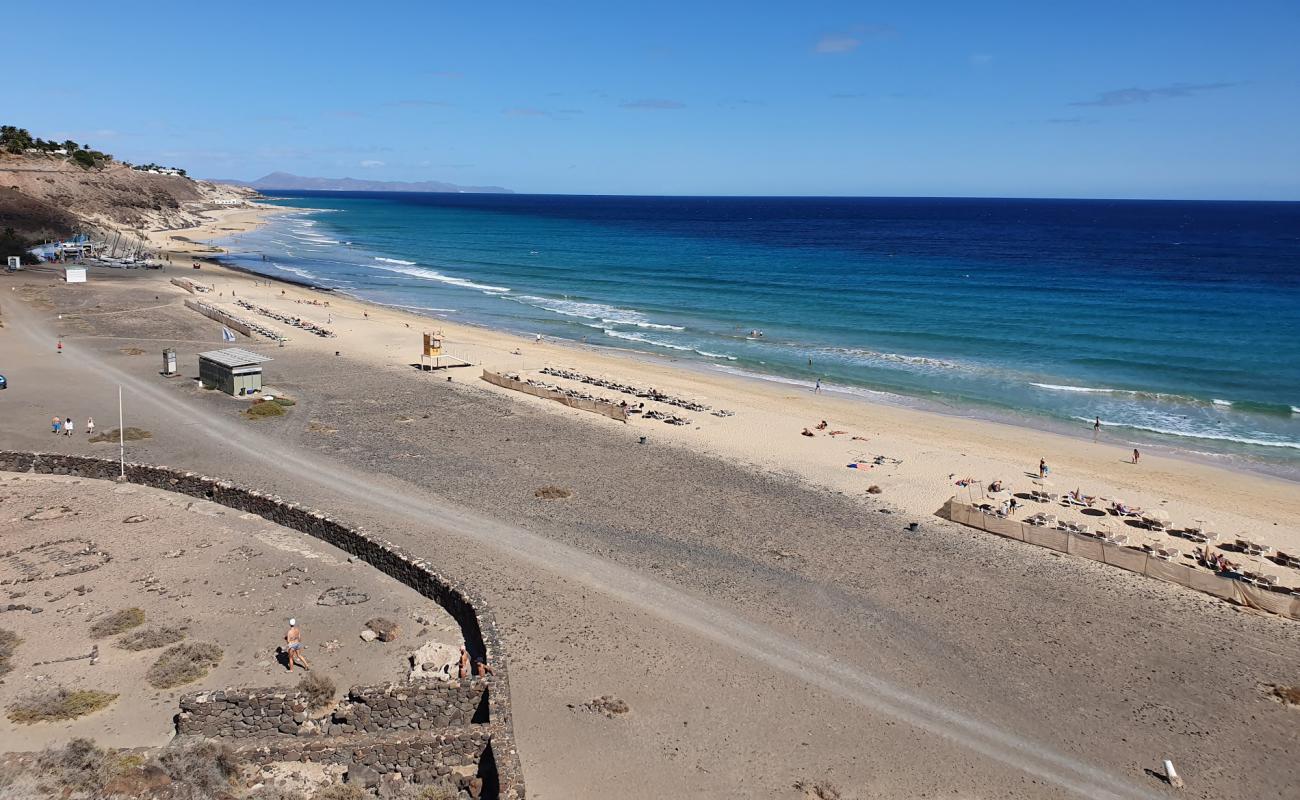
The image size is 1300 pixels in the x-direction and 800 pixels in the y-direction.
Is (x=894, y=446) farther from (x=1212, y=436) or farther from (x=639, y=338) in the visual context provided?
(x=639, y=338)

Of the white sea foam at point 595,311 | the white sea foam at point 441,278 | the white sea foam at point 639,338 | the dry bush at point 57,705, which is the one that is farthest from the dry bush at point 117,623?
the white sea foam at point 441,278

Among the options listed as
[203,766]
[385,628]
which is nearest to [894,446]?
[385,628]

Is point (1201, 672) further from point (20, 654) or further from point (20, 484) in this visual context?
point (20, 484)

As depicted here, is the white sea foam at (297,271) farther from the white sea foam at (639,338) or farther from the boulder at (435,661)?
the boulder at (435,661)

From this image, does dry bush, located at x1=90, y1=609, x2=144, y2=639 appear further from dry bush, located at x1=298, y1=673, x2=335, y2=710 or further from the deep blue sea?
the deep blue sea

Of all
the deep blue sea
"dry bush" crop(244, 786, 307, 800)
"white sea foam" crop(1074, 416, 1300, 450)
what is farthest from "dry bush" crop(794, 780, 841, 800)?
"white sea foam" crop(1074, 416, 1300, 450)

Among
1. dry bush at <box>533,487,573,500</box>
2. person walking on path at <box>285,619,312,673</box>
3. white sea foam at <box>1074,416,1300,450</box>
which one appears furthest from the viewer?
white sea foam at <box>1074,416,1300,450</box>
